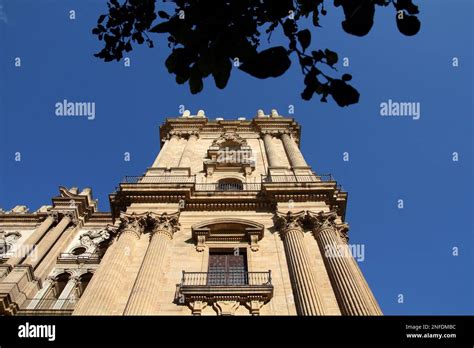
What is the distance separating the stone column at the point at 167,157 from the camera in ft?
89.2

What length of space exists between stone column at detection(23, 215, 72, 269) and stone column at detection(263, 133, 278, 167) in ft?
46.6

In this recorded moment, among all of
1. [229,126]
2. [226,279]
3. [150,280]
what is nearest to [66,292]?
[150,280]

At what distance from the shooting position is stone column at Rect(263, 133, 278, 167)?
27441mm

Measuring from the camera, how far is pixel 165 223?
19469 millimetres

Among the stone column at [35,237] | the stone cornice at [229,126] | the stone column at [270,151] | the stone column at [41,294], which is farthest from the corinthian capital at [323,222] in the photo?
the stone column at [35,237]

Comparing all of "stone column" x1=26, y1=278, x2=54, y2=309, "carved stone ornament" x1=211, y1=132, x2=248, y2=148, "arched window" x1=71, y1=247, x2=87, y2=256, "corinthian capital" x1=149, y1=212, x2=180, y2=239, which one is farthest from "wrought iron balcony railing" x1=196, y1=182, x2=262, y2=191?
"stone column" x1=26, y1=278, x2=54, y2=309

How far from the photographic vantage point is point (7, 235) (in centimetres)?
2727

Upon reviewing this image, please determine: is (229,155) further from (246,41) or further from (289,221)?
(246,41)

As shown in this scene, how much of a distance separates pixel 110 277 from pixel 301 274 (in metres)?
7.51

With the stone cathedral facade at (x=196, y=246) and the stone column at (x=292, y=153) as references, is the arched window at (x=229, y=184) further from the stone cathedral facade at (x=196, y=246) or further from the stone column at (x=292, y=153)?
the stone column at (x=292, y=153)

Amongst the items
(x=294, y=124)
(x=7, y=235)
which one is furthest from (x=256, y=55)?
(x=294, y=124)

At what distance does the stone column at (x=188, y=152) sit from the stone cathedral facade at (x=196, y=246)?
16cm
